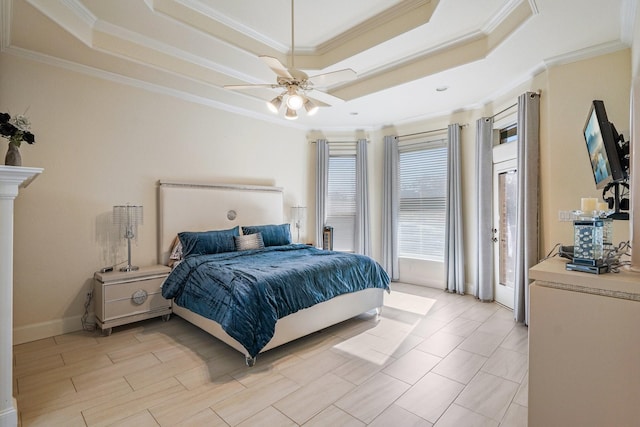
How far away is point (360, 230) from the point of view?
5625 mm

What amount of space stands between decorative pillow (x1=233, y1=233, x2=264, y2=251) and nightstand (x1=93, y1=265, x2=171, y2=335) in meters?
0.92

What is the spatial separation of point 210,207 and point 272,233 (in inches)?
37.4

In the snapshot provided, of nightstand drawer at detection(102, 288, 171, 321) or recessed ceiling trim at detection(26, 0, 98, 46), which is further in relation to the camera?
nightstand drawer at detection(102, 288, 171, 321)

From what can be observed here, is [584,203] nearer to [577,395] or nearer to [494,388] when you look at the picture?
[577,395]

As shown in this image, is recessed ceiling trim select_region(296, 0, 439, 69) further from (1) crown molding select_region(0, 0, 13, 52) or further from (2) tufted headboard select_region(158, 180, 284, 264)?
(1) crown molding select_region(0, 0, 13, 52)

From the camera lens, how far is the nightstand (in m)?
3.17

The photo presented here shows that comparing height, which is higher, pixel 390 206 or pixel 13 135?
pixel 13 135

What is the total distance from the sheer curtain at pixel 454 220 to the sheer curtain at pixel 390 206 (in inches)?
34.8

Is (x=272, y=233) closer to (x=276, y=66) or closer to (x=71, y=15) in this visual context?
(x=276, y=66)

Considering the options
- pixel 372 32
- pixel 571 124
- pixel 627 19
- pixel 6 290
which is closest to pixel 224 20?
pixel 372 32

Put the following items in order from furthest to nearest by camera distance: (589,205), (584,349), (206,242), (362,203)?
(362,203) → (206,242) → (589,205) → (584,349)

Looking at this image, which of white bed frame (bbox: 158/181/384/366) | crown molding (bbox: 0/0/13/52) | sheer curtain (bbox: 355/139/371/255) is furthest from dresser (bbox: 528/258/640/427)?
sheer curtain (bbox: 355/139/371/255)

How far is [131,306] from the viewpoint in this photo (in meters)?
3.31

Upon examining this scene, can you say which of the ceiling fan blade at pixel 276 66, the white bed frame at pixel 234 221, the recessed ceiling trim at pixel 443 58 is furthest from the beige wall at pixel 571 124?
the ceiling fan blade at pixel 276 66
